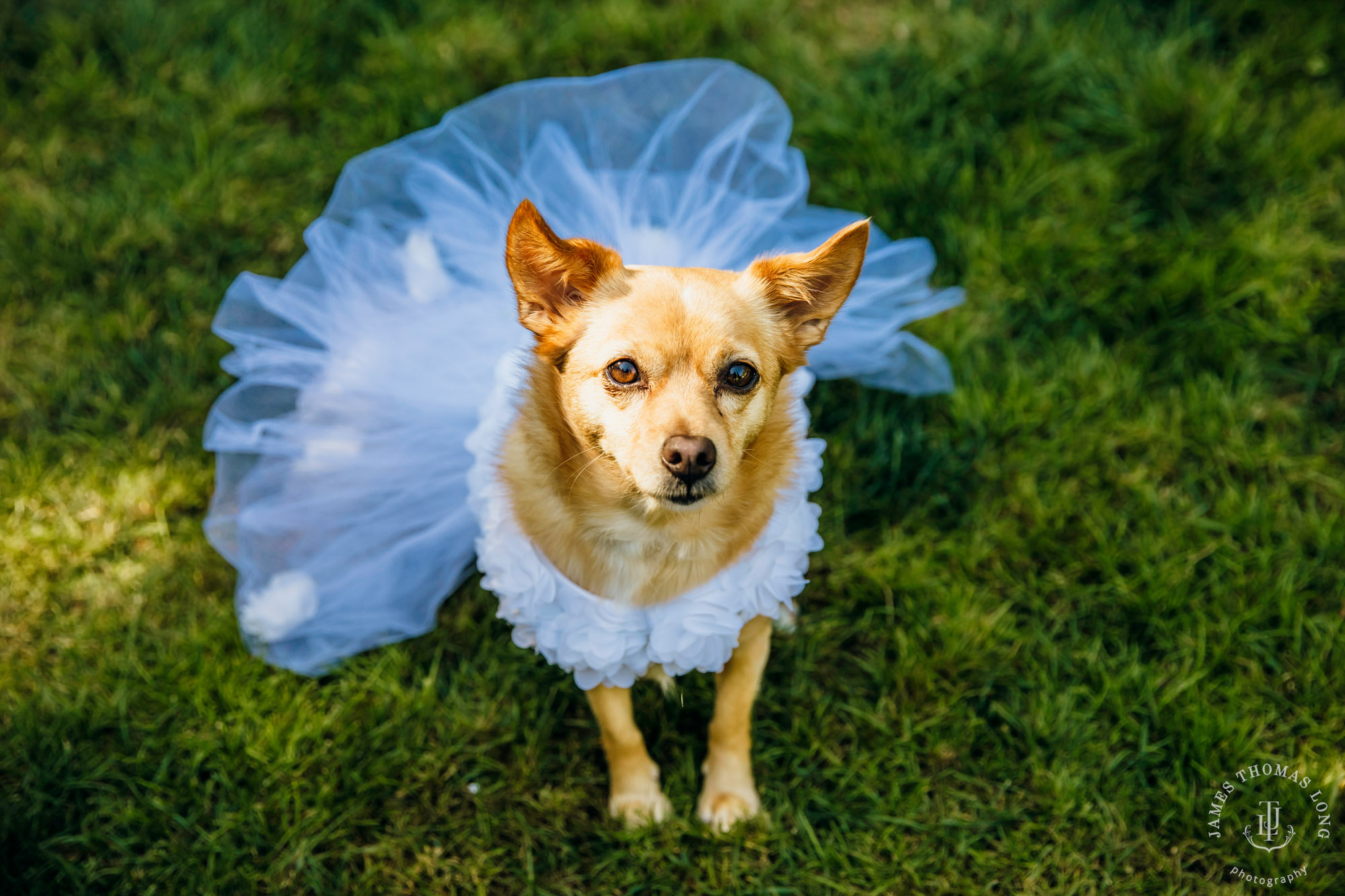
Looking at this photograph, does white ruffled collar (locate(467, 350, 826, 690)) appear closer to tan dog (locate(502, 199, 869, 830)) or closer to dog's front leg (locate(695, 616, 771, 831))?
tan dog (locate(502, 199, 869, 830))

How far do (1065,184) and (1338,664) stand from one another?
211 cm

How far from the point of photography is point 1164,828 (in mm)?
2736

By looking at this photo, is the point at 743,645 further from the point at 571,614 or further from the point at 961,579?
the point at 961,579

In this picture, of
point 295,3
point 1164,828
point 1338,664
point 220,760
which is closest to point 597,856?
point 220,760

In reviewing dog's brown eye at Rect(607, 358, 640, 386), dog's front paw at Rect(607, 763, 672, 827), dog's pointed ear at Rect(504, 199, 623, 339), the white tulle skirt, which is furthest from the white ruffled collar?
the white tulle skirt

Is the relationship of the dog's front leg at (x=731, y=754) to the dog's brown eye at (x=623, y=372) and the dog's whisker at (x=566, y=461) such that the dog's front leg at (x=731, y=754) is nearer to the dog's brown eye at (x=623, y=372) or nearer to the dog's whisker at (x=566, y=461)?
the dog's whisker at (x=566, y=461)

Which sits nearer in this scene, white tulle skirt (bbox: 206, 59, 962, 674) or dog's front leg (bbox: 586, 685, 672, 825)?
dog's front leg (bbox: 586, 685, 672, 825)

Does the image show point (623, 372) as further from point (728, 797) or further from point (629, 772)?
point (728, 797)

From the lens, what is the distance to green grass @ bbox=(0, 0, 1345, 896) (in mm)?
2773

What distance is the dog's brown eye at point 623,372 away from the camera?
2.24 metres

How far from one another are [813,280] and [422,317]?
1.36 m

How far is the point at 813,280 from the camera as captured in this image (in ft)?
7.68

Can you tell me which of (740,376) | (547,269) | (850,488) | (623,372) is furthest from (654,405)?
(850,488)

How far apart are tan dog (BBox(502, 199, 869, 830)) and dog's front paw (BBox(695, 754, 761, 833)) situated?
464 millimetres
